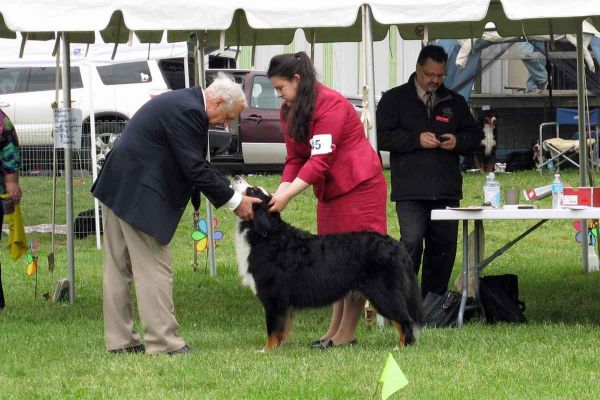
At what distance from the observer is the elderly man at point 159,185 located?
6020 mm

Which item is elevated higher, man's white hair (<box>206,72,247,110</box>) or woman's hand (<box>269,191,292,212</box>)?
man's white hair (<box>206,72,247,110</box>)

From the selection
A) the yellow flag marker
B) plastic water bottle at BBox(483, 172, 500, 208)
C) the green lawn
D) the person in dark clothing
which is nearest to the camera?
the yellow flag marker

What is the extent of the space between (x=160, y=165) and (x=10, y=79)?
36.1 feet

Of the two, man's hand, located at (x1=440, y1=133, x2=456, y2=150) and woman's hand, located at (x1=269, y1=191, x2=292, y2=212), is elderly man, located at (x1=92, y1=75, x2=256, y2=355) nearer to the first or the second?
woman's hand, located at (x1=269, y1=191, x2=292, y2=212)

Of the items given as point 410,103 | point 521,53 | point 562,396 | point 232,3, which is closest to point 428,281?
point 410,103

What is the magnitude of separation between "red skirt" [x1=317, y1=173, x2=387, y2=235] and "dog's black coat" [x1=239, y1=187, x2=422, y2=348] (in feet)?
0.55

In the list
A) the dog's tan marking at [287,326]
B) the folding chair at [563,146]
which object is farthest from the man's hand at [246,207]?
the folding chair at [563,146]

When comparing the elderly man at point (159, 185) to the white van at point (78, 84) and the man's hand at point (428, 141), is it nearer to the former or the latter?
the man's hand at point (428, 141)

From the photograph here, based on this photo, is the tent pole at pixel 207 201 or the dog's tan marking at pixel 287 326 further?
the tent pole at pixel 207 201

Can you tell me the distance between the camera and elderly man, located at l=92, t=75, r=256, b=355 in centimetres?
602

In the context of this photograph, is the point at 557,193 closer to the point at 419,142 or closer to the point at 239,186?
the point at 419,142

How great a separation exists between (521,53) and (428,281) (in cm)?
1103

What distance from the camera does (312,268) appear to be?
6.25 metres

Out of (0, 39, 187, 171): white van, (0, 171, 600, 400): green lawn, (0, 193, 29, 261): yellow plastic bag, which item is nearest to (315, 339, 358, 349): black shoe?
(0, 171, 600, 400): green lawn
